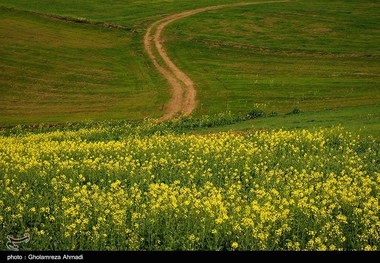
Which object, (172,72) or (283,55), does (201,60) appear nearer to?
(172,72)

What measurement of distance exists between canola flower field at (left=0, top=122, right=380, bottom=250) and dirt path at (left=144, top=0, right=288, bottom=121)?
21.0 m

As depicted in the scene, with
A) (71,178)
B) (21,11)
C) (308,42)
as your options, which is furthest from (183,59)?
(71,178)

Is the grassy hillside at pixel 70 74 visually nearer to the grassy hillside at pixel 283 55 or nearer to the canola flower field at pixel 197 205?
the grassy hillside at pixel 283 55

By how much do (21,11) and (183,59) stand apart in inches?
1164

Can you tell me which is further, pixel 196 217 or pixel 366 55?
pixel 366 55

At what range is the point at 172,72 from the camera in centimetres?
5288

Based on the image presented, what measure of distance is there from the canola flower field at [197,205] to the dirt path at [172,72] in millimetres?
20954

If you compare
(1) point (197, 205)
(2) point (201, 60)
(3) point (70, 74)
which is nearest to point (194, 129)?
(1) point (197, 205)

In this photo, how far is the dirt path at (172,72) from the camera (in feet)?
135

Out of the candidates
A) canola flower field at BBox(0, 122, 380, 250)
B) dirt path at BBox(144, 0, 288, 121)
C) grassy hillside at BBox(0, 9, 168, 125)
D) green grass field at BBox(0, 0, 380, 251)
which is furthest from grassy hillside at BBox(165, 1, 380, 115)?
canola flower field at BBox(0, 122, 380, 250)

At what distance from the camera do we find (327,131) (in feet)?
74.4

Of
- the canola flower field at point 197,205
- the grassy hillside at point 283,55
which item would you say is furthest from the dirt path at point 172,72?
the canola flower field at point 197,205

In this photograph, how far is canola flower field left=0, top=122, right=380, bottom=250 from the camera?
1092 centimetres

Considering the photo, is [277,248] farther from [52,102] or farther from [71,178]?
[52,102]
